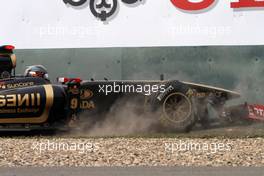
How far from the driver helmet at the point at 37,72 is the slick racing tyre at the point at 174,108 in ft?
9.36

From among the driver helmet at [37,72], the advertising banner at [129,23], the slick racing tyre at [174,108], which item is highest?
the advertising banner at [129,23]

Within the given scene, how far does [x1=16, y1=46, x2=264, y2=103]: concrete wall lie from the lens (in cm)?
1273

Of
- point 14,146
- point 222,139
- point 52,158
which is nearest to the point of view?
point 52,158

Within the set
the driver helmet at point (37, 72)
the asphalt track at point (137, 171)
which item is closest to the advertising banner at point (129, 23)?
the driver helmet at point (37, 72)

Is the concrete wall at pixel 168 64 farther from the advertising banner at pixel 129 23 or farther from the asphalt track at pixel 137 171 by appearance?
the asphalt track at pixel 137 171

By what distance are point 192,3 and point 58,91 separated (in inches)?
172

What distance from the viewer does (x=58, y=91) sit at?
36.7 feet

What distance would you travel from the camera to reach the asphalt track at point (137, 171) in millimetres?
6586

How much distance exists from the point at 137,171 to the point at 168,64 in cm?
641

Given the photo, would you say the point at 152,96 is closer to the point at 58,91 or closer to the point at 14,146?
the point at 58,91

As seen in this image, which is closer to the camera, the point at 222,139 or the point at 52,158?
the point at 52,158

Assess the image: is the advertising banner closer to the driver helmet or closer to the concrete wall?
the concrete wall

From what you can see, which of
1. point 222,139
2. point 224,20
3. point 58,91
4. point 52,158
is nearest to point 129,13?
point 224,20

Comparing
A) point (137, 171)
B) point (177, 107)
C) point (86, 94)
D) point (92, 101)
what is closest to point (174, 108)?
point (177, 107)
